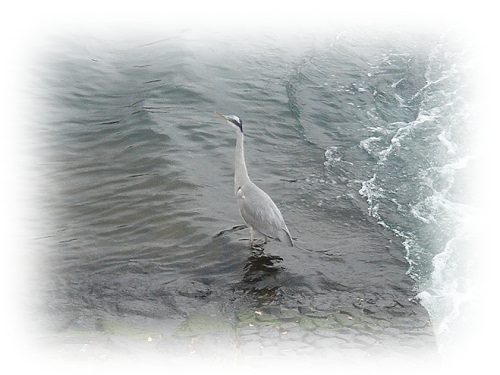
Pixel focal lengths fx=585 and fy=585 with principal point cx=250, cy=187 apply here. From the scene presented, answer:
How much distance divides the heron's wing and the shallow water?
0.50m

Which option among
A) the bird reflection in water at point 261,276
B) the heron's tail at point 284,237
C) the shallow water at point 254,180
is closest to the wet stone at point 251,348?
the shallow water at point 254,180

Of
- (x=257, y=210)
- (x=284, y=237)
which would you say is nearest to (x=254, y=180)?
(x=257, y=210)

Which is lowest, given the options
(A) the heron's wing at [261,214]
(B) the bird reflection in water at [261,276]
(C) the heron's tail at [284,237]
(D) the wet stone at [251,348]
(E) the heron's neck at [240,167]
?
(B) the bird reflection in water at [261,276]

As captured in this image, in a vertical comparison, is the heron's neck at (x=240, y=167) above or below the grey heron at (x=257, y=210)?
above

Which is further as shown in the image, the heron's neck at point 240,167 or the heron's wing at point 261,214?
the heron's neck at point 240,167

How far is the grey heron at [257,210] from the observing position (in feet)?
30.3

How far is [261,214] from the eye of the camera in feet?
30.6

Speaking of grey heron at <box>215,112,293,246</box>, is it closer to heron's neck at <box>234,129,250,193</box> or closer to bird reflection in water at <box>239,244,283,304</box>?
heron's neck at <box>234,129,250,193</box>

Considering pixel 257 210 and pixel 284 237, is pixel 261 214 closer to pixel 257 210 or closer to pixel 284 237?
pixel 257 210

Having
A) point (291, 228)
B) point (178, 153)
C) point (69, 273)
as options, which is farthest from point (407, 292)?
point (178, 153)

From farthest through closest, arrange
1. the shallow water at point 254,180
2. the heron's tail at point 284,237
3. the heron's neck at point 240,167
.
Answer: the heron's neck at point 240,167 < the heron's tail at point 284,237 < the shallow water at point 254,180

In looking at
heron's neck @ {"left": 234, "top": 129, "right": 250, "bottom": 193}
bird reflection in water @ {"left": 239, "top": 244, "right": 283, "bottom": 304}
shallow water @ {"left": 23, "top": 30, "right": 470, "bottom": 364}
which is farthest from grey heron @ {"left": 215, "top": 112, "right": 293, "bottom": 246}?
shallow water @ {"left": 23, "top": 30, "right": 470, "bottom": 364}

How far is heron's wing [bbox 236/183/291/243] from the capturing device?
9.25 meters

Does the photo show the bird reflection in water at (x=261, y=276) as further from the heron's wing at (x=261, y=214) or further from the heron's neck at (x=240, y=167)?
the heron's neck at (x=240, y=167)
